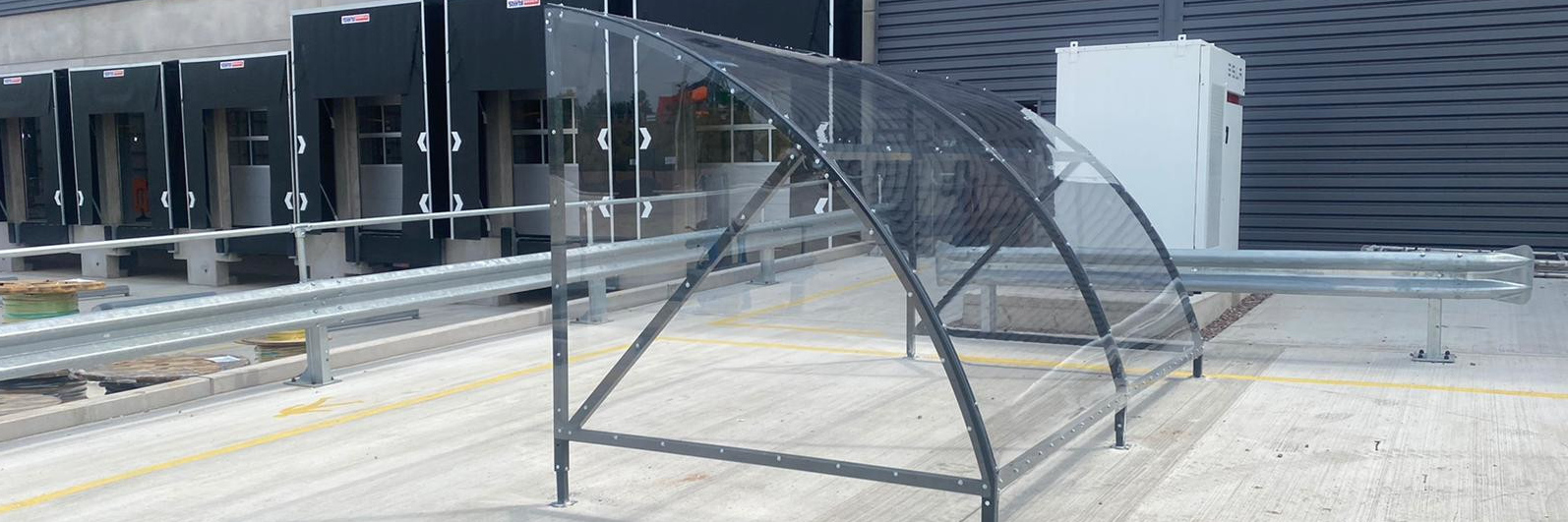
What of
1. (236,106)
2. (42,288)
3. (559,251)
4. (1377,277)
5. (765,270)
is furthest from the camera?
(236,106)

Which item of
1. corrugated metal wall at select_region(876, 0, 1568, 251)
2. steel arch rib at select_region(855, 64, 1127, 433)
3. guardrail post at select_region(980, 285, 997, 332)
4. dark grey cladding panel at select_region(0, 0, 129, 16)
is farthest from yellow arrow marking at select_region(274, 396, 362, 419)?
dark grey cladding panel at select_region(0, 0, 129, 16)

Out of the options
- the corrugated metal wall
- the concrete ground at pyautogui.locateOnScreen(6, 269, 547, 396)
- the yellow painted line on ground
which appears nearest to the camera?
the yellow painted line on ground

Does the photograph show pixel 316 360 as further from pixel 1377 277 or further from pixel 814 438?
pixel 1377 277

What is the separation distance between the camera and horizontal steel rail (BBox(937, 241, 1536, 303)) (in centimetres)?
714

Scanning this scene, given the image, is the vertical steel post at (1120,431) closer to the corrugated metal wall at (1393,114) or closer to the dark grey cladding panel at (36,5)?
the corrugated metal wall at (1393,114)

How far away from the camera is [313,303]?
8.01 metres

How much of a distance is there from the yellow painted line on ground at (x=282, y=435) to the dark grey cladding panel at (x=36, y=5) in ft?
70.9

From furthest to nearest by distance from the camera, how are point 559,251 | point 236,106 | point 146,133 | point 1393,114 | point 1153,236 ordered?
1. point 146,133
2. point 236,106
3. point 1393,114
4. point 1153,236
5. point 559,251

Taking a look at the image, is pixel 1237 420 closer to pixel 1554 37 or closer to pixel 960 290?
pixel 960 290

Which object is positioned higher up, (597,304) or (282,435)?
(597,304)

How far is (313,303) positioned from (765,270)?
12.1 ft

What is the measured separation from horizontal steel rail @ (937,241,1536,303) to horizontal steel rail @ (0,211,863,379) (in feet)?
7.50

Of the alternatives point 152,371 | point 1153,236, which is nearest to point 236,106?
point 152,371

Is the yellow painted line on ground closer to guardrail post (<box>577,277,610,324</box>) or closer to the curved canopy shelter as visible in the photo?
guardrail post (<box>577,277,610,324</box>)
